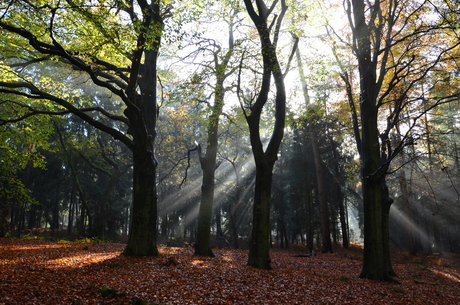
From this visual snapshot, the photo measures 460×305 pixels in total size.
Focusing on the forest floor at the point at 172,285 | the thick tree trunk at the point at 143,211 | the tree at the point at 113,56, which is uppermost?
the tree at the point at 113,56

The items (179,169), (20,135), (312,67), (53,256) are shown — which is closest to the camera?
(53,256)

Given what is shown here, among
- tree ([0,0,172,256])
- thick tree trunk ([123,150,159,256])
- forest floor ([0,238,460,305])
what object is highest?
tree ([0,0,172,256])

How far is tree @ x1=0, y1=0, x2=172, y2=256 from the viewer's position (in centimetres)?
789

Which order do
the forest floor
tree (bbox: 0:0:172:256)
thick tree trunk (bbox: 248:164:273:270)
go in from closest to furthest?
the forest floor < tree (bbox: 0:0:172:256) < thick tree trunk (bbox: 248:164:273:270)

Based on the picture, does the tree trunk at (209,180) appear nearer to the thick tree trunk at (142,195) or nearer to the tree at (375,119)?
the thick tree trunk at (142,195)

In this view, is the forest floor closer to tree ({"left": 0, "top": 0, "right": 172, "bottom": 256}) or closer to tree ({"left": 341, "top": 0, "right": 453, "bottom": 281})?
tree ({"left": 341, "top": 0, "right": 453, "bottom": 281})

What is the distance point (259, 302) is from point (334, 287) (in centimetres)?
326

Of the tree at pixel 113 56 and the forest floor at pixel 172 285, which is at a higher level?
the tree at pixel 113 56

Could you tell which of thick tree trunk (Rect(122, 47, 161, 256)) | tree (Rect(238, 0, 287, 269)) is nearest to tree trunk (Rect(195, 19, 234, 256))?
tree (Rect(238, 0, 287, 269))

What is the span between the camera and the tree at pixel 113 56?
25.9 ft

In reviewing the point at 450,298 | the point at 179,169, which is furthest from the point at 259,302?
the point at 179,169

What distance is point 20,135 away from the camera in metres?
12.8

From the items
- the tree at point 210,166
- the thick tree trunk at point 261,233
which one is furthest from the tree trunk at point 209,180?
the thick tree trunk at point 261,233

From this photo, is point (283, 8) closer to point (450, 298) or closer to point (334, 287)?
point (334, 287)
